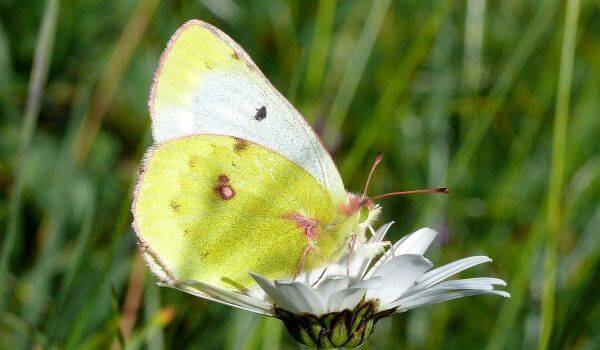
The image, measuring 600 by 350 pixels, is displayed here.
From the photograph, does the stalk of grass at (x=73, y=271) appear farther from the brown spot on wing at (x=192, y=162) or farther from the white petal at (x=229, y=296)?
the white petal at (x=229, y=296)

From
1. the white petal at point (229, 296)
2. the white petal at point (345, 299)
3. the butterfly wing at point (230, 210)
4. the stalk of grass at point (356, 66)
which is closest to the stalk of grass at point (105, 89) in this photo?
the stalk of grass at point (356, 66)

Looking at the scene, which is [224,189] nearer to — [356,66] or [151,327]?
[151,327]

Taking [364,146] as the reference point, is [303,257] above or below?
below

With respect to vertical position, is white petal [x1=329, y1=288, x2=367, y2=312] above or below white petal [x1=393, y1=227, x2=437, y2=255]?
below

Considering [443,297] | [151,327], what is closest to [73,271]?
[151,327]

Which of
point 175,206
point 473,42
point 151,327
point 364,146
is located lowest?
point 151,327

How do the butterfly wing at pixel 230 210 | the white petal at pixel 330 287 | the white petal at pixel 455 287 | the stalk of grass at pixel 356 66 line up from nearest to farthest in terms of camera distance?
the white petal at pixel 455 287
the white petal at pixel 330 287
the butterfly wing at pixel 230 210
the stalk of grass at pixel 356 66

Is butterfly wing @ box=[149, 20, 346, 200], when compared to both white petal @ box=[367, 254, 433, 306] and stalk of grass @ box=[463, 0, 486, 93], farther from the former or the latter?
stalk of grass @ box=[463, 0, 486, 93]

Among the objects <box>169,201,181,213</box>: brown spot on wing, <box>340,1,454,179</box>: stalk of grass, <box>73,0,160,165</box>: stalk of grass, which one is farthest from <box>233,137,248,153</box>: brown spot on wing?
<box>73,0,160,165</box>: stalk of grass
